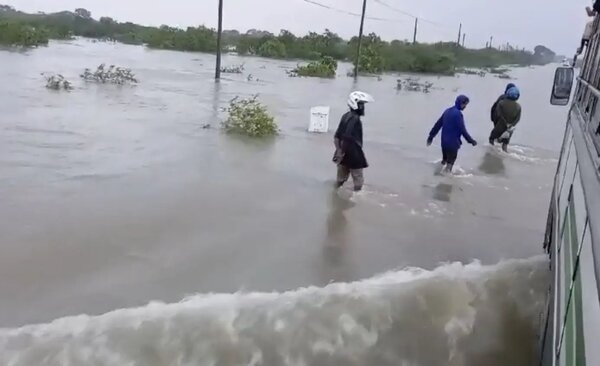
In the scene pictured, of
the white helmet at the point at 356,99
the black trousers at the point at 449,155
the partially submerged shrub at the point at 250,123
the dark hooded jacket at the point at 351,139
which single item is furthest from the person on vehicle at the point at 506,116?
the white helmet at the point at 356,99

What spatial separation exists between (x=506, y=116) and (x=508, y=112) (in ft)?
0.59

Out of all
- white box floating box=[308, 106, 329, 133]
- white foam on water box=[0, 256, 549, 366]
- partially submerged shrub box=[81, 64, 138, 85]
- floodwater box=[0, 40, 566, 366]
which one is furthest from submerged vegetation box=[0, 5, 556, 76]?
white foam on water box=[0, 256, 549, 366]

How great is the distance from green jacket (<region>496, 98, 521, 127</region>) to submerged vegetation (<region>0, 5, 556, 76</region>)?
22954mm

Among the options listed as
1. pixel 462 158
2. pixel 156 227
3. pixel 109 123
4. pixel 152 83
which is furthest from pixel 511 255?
pixel 152 83

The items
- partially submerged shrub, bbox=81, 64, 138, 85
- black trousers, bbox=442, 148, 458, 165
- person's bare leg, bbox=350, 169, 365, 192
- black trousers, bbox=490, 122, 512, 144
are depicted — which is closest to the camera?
person's bare leg, bbox=350, 169, 365, 192

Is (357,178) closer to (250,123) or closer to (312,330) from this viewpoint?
(312,330)

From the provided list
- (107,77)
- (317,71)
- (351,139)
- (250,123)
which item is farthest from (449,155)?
(317,71)

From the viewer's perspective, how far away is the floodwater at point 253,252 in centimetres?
523

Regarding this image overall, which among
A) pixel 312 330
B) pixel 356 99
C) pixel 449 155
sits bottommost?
pixel 312 330

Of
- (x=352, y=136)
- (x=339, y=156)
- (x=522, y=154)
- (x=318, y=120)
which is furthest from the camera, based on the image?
(x=318, y=120)

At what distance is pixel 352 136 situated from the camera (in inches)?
347

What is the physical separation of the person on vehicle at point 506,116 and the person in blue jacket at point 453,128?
3.30 metres

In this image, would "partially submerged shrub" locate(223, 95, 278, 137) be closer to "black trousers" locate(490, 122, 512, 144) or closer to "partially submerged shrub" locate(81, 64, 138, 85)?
"black trousers" locate(490, 122, 512, 144)

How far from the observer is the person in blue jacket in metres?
10.7
